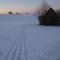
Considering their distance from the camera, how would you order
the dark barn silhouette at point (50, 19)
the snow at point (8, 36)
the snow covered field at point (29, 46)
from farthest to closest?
the dark barn silhouette at point (50, 19), the snow at point (8, 36), the snow covered field at point (29, 46)

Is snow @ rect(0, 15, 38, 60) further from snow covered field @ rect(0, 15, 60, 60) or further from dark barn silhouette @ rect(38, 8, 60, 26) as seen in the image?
dark barn silhouette @ rect(38, 8, 60, 26)

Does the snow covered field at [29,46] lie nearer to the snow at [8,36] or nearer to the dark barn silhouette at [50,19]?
the snow at [8,36]

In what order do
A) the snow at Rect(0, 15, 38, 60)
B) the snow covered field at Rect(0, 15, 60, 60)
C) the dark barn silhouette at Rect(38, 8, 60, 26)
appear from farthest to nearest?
the dark barn silhouette at Rect(38, 8, 60, 26) < the snow at Rect(0, 15, 38, 60) < the snow covered field at Rect(0, 15, 60, 60)

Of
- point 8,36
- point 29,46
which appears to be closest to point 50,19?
point 8,36

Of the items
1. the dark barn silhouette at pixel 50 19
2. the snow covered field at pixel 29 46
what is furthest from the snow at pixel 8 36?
the dark barn silhouette at pixel 50 19

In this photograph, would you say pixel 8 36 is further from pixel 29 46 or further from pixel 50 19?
pixel 50 19

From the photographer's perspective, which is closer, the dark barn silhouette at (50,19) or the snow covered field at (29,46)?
the snow covered field at (29,46)

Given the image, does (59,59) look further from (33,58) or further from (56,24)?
(56,24)

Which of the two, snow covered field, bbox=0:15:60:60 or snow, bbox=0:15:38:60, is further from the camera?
snow, bbox=0:15:38:60

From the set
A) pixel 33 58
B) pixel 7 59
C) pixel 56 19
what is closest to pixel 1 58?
pixel 7 59

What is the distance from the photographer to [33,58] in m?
7.93

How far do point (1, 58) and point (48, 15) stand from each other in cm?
2618

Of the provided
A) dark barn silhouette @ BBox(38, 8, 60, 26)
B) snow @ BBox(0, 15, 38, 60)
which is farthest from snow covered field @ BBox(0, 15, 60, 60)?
dark barn silhouette @ BBox(38, 8, 60, 26)

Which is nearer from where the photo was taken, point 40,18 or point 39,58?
point 39,58
